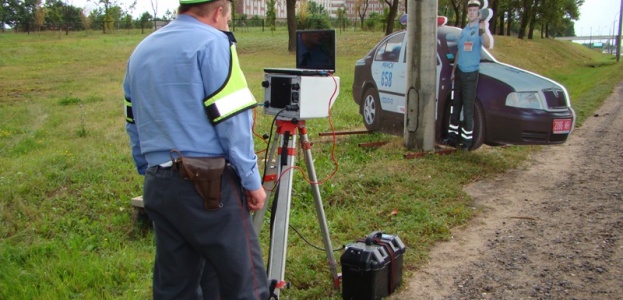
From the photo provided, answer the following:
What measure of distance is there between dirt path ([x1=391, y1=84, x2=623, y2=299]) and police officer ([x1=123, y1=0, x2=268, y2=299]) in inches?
71.2

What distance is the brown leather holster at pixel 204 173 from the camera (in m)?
2.61

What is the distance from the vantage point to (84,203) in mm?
6578

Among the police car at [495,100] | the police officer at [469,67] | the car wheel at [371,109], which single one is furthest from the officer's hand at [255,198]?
the car wheel at [371,109]

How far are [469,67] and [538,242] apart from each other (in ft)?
10.3

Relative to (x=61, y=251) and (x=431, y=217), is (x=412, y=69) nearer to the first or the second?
(x=431, y=217)

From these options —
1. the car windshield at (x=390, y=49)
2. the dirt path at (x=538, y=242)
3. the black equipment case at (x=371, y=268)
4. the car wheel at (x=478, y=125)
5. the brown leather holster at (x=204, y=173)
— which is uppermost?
the car windshield at (x=390, y=49)

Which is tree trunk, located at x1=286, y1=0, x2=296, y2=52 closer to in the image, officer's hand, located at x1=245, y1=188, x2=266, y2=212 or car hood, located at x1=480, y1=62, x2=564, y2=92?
car hood, located at x1=480, y1=62, x2=564, y2=92

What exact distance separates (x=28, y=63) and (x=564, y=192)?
23108 mm

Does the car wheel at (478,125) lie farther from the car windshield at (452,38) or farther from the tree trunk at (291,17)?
the tree trunk at (291,17)

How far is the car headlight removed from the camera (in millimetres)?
7305

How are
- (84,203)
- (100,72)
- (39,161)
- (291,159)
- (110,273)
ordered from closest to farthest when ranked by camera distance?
1. (291,159)
2. (110,273)
3. (84,203)
4. (39,161)
5. (100,72)

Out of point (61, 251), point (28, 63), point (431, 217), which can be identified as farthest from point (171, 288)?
point (28, 63)

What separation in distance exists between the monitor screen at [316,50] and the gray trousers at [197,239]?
1579 millimetres

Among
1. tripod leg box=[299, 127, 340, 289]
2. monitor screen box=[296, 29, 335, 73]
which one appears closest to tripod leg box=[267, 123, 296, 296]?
tripod leg box=[299, 127, 340, 289]
